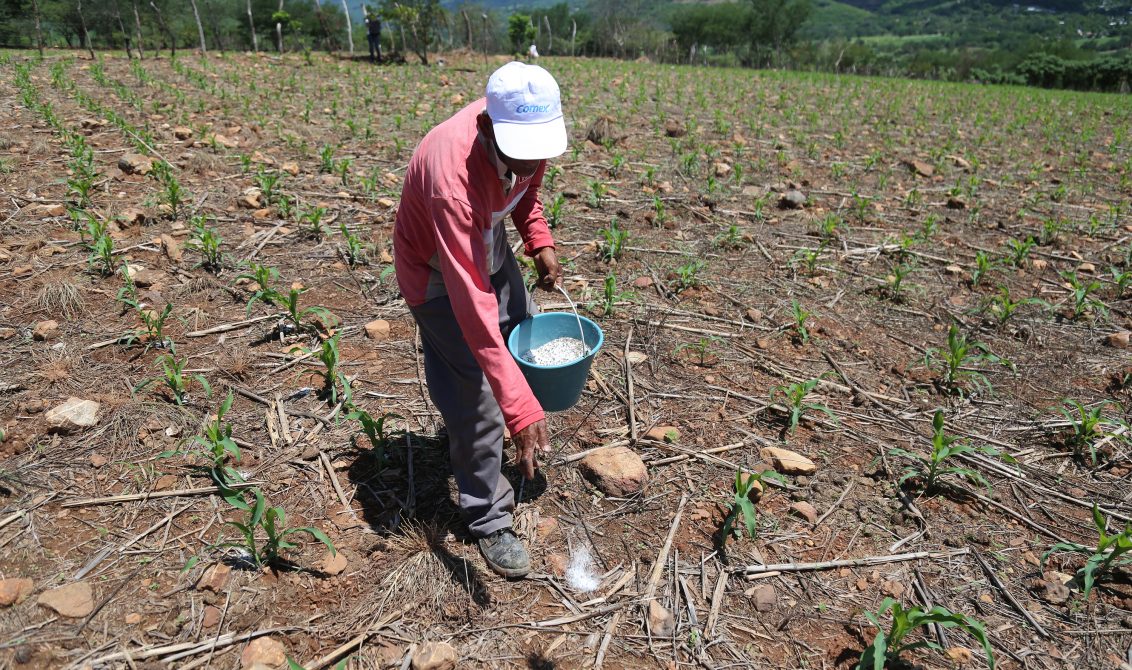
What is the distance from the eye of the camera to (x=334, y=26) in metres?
25.0

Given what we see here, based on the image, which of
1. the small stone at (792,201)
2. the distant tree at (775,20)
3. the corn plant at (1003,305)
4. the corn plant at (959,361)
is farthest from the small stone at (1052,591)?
the distant tree at (775,20)

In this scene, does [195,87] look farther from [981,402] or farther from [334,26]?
[334,26]

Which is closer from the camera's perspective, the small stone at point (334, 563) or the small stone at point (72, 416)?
the small stone at point (334, 563)

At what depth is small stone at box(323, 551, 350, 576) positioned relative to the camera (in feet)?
7.32

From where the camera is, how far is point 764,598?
2221 millimetres

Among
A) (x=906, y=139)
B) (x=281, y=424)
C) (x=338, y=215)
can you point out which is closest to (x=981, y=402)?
(x=281, y=424)

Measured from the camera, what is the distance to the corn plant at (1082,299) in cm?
391

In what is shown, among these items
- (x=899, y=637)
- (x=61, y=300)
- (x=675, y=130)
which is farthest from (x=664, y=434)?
(x=675, y=130)

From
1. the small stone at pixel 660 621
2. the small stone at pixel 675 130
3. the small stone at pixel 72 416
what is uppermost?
the small stone at pixel 675 130

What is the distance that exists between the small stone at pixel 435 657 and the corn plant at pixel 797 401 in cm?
177

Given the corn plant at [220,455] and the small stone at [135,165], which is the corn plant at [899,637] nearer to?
the corn plant at [220,455]

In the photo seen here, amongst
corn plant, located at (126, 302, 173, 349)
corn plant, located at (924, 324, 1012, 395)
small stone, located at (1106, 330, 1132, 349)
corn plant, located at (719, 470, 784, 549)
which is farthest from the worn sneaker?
small stone, located at (1106, 330, 1132, 349)

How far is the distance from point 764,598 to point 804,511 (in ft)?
1.51

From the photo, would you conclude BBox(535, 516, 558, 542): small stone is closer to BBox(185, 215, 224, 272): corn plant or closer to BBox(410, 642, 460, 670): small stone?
BBox(410, 642, 460, 670): small stone
